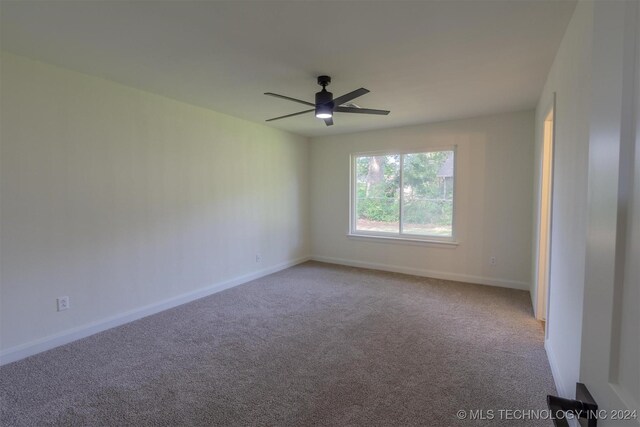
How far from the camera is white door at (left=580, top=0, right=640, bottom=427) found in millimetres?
507

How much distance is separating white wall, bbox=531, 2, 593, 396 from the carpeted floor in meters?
0.36

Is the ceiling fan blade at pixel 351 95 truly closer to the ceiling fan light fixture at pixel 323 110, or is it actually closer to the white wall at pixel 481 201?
the ceiling fan light fixture at pixel 323 110

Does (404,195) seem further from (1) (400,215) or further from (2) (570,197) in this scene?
(2) (570,197)

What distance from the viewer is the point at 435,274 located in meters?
4.83

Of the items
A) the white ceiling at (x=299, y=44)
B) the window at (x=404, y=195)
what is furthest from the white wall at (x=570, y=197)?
the window at (x=404, y=195)

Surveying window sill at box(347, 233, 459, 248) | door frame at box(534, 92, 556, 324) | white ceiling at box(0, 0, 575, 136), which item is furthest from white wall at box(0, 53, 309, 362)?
door frame at box(534, 92, 556, 324)

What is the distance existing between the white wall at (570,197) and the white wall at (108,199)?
3.70 metres

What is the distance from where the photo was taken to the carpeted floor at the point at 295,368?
1927mm

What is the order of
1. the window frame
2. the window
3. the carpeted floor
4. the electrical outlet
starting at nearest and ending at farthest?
the carpeted floor
the electrical outlet
the window frame
the window

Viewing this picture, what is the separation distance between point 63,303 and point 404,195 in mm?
4519

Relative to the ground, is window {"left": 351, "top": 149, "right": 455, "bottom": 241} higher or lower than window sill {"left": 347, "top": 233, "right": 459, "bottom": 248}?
higher

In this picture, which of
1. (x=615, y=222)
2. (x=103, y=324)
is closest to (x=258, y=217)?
(x=103, y=324)

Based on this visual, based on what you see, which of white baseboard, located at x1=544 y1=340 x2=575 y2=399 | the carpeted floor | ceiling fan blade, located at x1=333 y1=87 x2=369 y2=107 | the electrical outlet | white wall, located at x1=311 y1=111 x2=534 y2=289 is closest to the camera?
white baseboard, located at x1=544 y1=340 x2=575 y2=399

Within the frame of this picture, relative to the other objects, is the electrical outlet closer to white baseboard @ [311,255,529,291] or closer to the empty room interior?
the empty room interior
